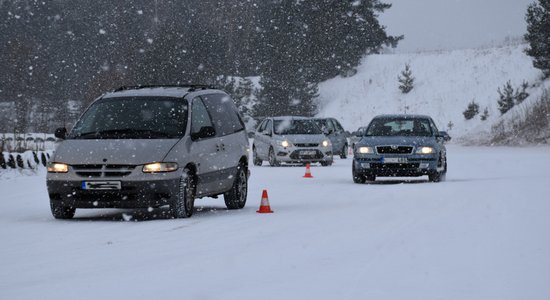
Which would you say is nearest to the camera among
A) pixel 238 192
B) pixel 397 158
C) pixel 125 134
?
pixel 125 134

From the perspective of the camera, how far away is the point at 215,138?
15383 millimetres

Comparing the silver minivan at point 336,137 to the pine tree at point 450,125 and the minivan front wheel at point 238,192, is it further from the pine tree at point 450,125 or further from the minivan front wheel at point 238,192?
the pine tree at point 450,125

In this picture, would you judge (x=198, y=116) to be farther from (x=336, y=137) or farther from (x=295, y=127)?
(x=336, y=137)

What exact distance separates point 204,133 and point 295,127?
19932 mm

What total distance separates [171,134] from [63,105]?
84.1 m

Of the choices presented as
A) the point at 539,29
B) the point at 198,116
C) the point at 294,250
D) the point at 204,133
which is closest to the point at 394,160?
the point at 198,116

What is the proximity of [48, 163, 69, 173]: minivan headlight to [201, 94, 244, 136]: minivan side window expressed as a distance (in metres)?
2.63

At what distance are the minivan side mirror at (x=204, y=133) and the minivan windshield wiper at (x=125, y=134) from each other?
1.17ft

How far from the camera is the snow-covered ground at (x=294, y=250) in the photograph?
7.77m

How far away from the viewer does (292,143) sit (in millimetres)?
32938

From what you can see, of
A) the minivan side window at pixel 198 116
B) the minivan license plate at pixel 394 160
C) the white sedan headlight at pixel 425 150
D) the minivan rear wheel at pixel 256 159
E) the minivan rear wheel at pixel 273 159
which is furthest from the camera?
the minivan rear wheel at pixel 256 159

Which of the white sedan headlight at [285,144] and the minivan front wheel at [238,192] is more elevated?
the white sedan headlight at [285,144]

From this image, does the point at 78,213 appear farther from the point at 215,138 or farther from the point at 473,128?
the point at 473,128

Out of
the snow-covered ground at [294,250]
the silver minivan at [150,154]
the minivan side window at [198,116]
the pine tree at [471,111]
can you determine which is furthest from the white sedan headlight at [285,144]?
the pine tree at [471,111]
